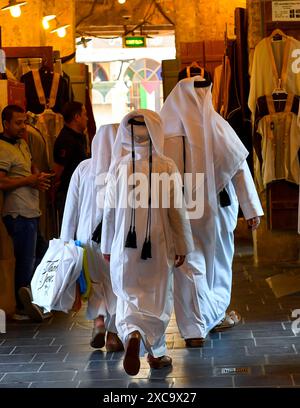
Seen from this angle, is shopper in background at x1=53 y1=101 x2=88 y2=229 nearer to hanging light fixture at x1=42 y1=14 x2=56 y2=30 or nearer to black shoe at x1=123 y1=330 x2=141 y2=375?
black shoe at x1=123 y1=330 x2=141 y2=375

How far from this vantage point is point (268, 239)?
7.87 metres

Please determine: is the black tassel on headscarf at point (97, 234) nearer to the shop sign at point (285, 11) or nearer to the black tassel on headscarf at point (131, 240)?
the black tassel on headscarf at point (131, 240)

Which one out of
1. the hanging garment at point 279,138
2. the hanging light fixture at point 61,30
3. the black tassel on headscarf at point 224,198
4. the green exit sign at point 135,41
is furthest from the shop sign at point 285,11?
the green exit sign at point 135,41

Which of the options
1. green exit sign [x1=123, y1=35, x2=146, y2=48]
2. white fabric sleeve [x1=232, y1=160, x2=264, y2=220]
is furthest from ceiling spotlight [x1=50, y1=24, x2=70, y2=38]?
white fabric sleeve [x1=232, y1=160, x2=264, y2=220]

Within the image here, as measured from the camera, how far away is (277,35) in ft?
24.2

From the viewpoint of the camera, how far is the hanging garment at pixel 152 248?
4.25 m

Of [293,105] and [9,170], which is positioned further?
[293,105]

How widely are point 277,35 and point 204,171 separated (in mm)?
2934

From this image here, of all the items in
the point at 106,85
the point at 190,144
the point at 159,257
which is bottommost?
the point at 106,85

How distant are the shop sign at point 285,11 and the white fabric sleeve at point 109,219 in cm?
370

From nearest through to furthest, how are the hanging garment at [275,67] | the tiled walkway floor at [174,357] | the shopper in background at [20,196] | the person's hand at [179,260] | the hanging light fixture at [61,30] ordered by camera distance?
the tiled walkway floor at [174,357]
the person's hand at [179,260]
the shopper in background at [20,196]
the hanging garment at [275,67]
the hanging light fixture at [61,30]
